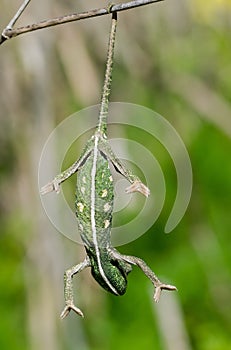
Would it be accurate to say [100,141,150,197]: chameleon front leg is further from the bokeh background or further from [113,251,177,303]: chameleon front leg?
the bokeh background

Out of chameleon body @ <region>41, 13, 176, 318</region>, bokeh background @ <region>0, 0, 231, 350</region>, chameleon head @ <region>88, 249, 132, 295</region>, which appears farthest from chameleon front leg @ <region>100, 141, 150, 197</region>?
bokeh background @ <region>0, 0, 231, 350</region>

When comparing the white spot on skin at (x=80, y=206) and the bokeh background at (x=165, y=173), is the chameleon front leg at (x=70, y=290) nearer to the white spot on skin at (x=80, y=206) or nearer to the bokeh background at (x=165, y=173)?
the white spot on skin at (x=80, y=206)

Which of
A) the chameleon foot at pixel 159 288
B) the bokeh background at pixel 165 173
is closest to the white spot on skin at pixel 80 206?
the chameleon foot at pixel 159 288

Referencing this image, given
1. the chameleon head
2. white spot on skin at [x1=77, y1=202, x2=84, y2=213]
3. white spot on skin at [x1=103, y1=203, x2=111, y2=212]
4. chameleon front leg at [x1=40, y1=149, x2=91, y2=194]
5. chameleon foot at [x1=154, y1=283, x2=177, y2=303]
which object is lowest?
chameleon foot at [x1=154, y1=283, x2=177, y2=303]

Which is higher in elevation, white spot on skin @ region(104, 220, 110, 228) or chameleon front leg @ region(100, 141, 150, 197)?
chameleon front leg @ region(100, 141, 150, 197)

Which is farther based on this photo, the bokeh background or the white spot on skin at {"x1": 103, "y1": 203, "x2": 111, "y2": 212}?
the bokeh background
